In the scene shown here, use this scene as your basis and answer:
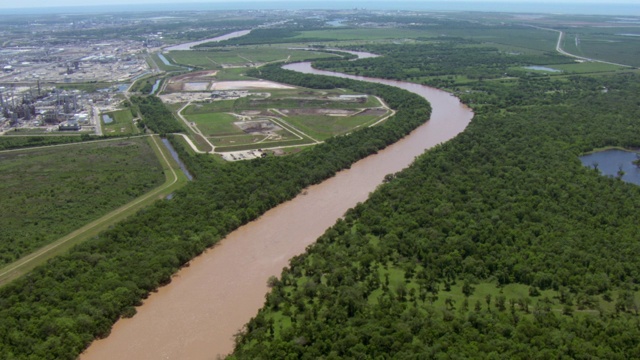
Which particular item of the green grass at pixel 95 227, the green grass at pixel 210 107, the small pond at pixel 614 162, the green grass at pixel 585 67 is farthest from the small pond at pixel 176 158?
A: the green grass at pixel 585 67

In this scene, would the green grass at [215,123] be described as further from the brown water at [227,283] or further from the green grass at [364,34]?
the green grass at [364,34]

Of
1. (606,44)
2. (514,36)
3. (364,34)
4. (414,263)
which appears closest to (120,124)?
(414,263)

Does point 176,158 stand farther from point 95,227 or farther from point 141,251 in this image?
point 141,251

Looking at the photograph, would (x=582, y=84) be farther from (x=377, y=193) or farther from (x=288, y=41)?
(x=288, y=41)

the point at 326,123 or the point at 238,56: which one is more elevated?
the point at 238,56

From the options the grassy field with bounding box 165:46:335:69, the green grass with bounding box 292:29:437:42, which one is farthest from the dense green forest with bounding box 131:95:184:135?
the green grass with bounding box 292:29:437:42

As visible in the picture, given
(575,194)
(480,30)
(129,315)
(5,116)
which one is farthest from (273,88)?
(480,30)

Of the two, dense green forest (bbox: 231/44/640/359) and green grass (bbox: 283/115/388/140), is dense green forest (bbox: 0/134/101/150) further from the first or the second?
dense green forest (bbox: 231/44/640/359)
